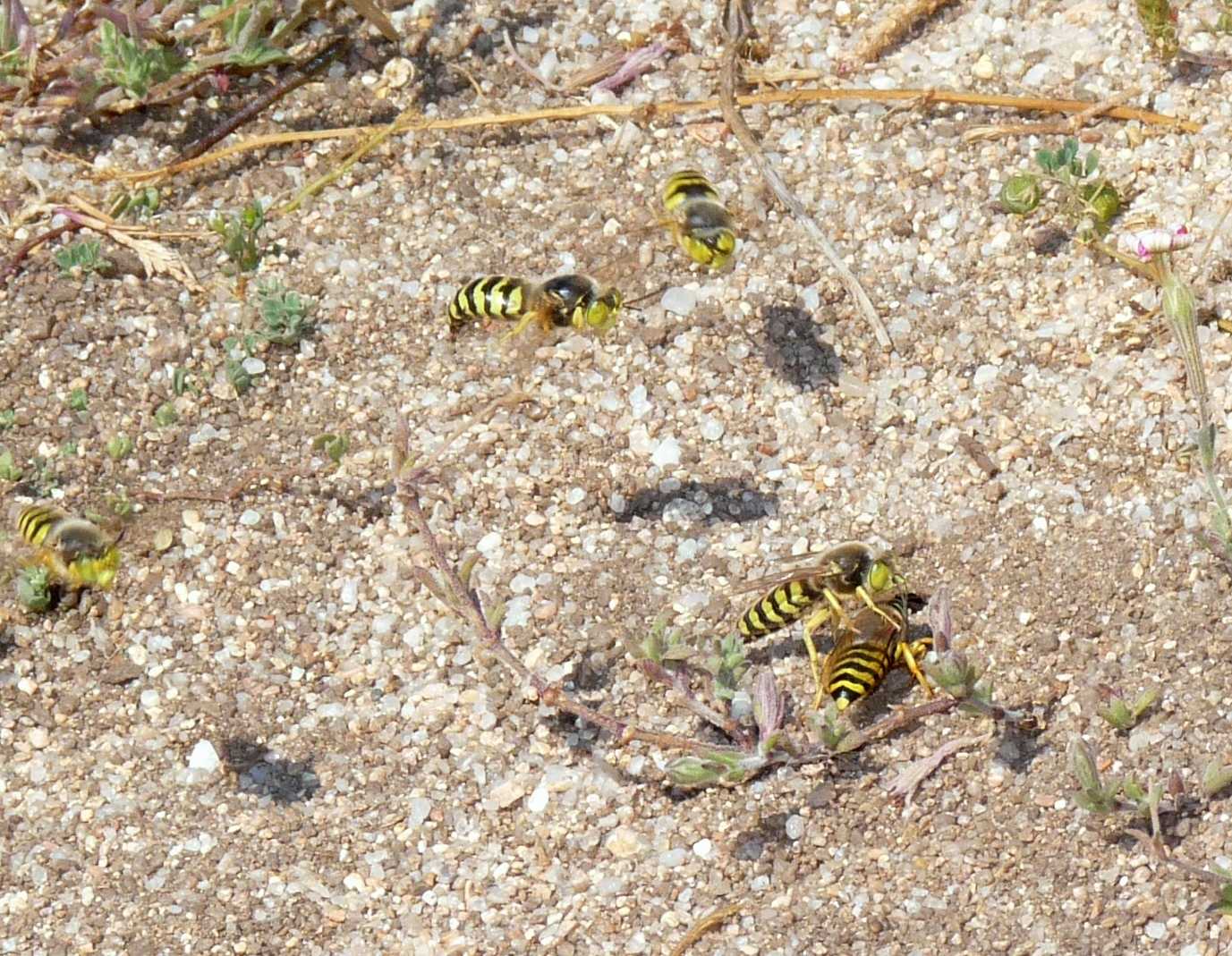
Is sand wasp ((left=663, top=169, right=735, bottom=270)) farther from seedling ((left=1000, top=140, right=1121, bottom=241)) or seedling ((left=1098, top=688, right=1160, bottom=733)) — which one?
seedling ((left=1098, top=688, right=1160, bottom=733))

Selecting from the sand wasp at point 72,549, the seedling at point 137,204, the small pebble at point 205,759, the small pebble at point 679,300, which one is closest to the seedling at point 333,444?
the sand wasp at point 72,549

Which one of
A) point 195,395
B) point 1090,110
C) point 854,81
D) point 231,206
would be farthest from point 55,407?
point 1090,110

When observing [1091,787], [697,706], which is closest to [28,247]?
[697,706]

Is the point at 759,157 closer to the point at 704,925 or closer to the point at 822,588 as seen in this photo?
the point at 822,588

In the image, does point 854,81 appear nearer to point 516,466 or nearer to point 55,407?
point 516,466

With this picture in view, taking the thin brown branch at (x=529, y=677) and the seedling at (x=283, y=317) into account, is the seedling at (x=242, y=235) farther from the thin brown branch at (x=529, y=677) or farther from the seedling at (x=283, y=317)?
the thin brown branch at (x=529, y=677)

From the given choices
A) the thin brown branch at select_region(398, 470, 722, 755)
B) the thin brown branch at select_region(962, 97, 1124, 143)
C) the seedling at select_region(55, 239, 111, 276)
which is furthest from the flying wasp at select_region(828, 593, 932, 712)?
the seedling at select_region(55, 239, 111, 276)
